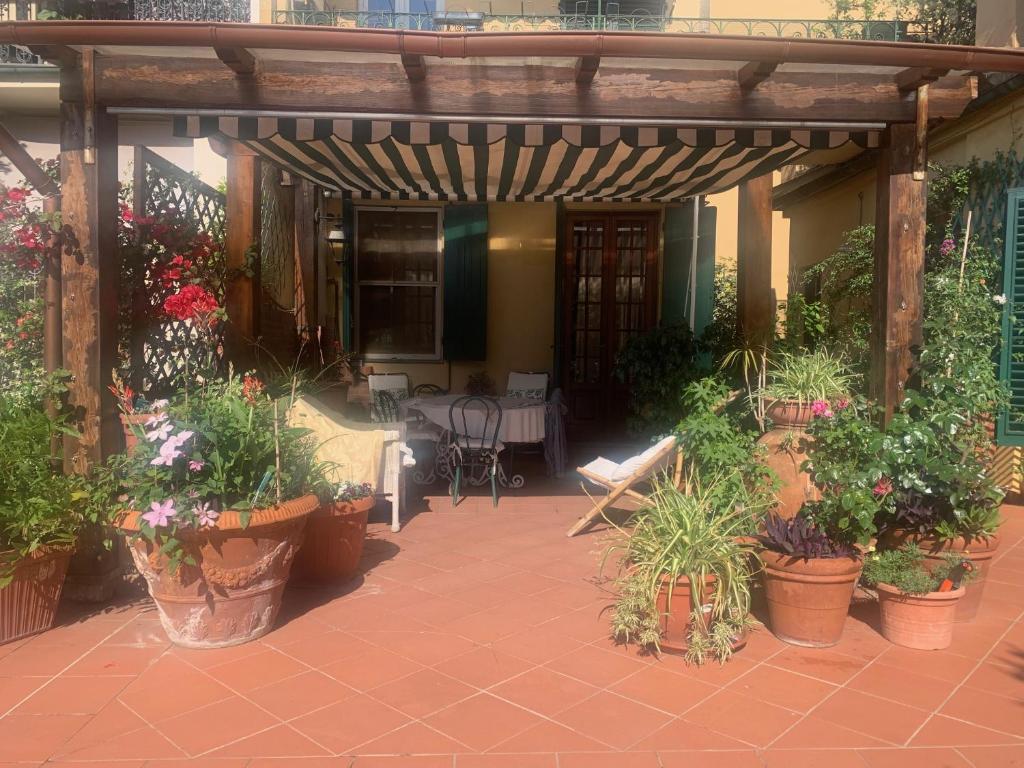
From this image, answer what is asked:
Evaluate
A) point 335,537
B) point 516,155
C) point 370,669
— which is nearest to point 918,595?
point 370,669

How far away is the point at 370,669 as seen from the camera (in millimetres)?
3236

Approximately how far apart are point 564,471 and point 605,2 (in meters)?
5.04

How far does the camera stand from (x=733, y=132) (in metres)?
3.97

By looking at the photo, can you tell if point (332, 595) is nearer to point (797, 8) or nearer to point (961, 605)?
point (961, 605)

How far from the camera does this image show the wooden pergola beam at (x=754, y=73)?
3.57 meters

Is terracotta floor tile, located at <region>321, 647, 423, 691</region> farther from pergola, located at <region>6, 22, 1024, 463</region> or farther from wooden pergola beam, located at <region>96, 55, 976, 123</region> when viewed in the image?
wooden pergola beam, located at <region>96, 55, 976, 123</region>

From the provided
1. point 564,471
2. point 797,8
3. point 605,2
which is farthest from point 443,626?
point 797,8

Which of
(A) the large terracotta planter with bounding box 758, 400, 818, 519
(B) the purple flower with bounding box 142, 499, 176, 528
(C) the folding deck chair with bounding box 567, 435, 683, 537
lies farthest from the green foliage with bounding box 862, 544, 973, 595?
(B) the purple flower with bounding box 142, 499, 176, 528

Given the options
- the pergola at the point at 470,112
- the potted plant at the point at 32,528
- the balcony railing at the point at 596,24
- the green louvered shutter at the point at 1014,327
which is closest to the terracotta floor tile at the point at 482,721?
the potted plant at the point at 32,528

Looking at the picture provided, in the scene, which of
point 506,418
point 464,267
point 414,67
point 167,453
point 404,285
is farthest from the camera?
point 404,285

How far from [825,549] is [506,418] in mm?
3185

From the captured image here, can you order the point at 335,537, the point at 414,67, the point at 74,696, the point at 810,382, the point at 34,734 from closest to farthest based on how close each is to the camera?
the point at 34,734
the point at 74,696
the point at 414,67
the point at 335,537
the point at 810,382

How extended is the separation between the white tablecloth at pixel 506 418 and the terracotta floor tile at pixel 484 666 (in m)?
2.91

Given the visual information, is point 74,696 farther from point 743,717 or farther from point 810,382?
point 810,382
